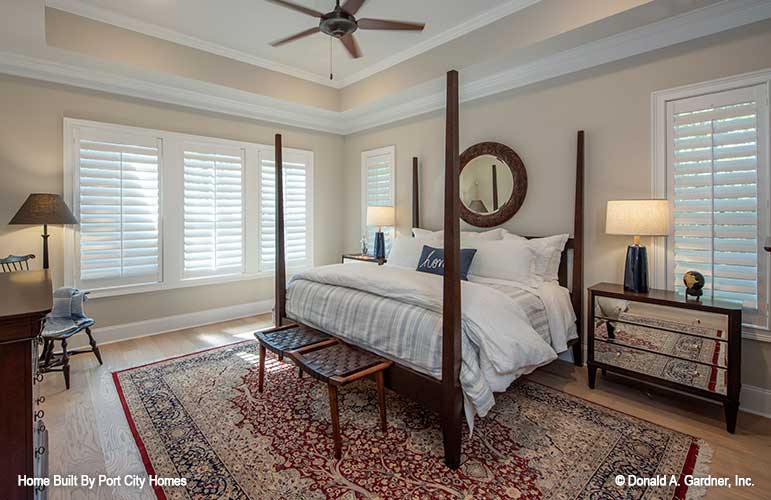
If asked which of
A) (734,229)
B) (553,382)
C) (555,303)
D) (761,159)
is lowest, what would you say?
(553,382)

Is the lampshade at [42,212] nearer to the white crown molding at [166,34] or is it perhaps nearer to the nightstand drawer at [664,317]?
the white crown molding at [166,34]

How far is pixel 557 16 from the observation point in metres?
2.99

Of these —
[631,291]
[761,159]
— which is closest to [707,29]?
[761,159]

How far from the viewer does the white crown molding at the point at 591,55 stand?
8.36 feet

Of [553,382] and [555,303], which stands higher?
[555,303]

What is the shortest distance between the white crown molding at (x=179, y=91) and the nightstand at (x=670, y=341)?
416 cm

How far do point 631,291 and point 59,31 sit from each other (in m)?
5.06

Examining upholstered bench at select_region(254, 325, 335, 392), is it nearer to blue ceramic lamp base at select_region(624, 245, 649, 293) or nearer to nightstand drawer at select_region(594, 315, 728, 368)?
nightstand drawer at select_region(594, 315, 728, 368)

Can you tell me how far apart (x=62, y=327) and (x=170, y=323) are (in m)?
1.39

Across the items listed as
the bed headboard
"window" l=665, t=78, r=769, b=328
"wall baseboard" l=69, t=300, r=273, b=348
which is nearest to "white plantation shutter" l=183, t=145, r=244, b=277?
"wall baseboard" l=69, t=300, r=273, b=348

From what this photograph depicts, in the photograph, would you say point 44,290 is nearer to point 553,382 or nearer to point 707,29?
point 553,382

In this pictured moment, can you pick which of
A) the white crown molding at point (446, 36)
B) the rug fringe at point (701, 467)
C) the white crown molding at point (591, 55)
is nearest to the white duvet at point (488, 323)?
the rug fringe at point (701, 467)

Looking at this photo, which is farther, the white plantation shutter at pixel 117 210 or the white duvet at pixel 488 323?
the white plantation shutter at pixel 117 210

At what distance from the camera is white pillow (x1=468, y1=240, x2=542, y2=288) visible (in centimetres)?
320
